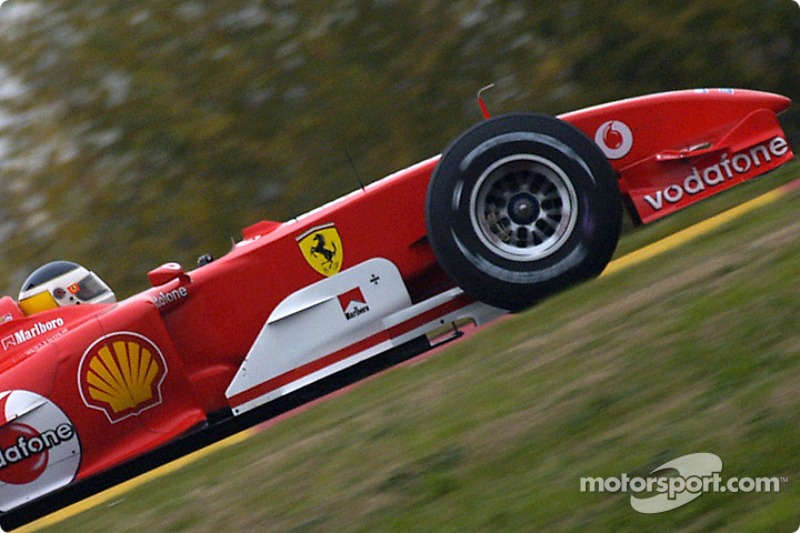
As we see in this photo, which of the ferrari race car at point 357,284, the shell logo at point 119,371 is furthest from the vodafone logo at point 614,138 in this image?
the shell logo at point 119,371

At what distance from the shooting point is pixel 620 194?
6.16 meters

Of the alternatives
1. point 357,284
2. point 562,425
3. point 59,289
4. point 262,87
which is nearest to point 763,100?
point 357,284

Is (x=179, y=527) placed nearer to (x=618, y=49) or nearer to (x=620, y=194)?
(x=620, y=194)

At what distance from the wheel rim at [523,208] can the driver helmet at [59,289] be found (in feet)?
7.38

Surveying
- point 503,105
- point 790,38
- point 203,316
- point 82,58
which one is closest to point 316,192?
point 503,105

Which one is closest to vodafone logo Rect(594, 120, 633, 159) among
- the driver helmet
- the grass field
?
the grass field

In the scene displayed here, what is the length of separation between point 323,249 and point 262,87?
603 cm

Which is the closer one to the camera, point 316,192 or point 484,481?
point 484,481

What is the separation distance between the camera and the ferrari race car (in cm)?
607

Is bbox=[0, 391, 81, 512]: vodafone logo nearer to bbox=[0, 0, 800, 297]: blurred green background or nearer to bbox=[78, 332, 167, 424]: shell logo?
bbox=[78, 332, 167, 424]: shell logo

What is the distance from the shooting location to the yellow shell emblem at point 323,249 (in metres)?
6.25

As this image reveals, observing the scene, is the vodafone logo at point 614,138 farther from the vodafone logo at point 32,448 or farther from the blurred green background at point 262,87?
the blurred green background at point 262,87

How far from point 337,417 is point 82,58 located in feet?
26.1

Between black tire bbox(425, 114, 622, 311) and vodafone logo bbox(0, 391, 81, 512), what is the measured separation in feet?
6.79
